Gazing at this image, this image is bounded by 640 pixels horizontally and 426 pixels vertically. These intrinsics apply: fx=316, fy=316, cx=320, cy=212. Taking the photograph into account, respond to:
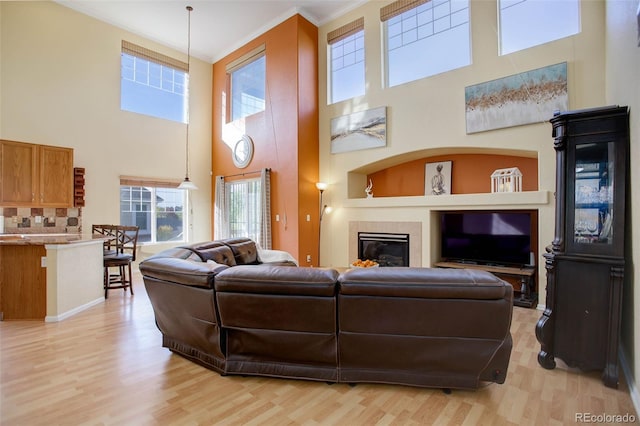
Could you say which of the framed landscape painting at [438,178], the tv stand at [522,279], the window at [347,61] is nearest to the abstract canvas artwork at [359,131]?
the window at [347,61]

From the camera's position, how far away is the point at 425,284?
1.93 metres

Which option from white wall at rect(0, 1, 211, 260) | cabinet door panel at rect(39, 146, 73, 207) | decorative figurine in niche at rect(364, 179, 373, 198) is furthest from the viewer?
decorative figurine in niche at rect(364, 179, 373, 198)

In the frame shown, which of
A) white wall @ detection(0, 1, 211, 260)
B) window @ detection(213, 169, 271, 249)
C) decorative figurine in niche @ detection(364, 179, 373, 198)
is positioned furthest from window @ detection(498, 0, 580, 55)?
white wall @ detection(0, 1, 211, 260)

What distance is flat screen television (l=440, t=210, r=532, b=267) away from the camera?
4.61 metres

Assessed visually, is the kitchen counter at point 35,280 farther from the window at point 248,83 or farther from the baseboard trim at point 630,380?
the baseboard trim at point 630,380

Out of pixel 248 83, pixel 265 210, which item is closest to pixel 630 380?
pixel 265 210

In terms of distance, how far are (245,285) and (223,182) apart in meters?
5.94

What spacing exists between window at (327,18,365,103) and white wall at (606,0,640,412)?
13.0 ft

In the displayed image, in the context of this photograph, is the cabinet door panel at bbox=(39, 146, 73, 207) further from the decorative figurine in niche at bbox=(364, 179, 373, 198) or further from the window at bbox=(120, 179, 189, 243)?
the decorative figurine in niche at bbox=(364, 179, 373, 198)

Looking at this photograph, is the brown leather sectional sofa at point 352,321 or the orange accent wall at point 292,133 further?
the orange accent wall at point 292,133

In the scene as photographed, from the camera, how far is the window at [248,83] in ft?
23.4

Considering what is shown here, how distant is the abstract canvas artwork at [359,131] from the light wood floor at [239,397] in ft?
13.1

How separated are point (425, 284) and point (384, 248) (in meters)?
3.93

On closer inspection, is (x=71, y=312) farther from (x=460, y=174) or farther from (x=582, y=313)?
(x=460, y=174)
